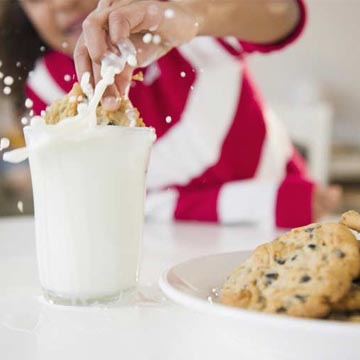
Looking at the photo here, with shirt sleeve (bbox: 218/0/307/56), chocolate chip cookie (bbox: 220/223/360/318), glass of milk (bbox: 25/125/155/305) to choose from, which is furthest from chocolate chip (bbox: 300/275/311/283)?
shirt sleeve (bbox: 218/0/307/56)

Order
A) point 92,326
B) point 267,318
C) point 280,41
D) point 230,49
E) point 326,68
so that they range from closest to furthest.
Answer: point 267,318, point 92,326, point 280,41, point 230,49, point 326,68

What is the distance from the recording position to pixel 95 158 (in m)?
0.48

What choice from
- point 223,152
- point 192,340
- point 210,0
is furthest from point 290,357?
point 223,152

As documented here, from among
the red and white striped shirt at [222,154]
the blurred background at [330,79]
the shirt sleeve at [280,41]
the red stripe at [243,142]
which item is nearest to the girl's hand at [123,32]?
the red and white striped shirt at [222,154]

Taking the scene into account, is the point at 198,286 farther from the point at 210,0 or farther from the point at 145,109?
the point at 210,0

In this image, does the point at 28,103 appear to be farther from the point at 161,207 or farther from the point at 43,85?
the point at 161,207

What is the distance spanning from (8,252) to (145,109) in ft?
0.90

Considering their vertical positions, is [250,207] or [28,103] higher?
[28,103]

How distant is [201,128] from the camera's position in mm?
1314

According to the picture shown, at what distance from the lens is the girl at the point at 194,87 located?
569mm

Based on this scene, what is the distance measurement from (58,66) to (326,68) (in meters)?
2.40

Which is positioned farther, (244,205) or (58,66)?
(244,205)

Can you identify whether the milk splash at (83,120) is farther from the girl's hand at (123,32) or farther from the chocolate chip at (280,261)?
the chocolate chip at (280,261)

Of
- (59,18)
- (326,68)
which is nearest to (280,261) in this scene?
(59,18)
